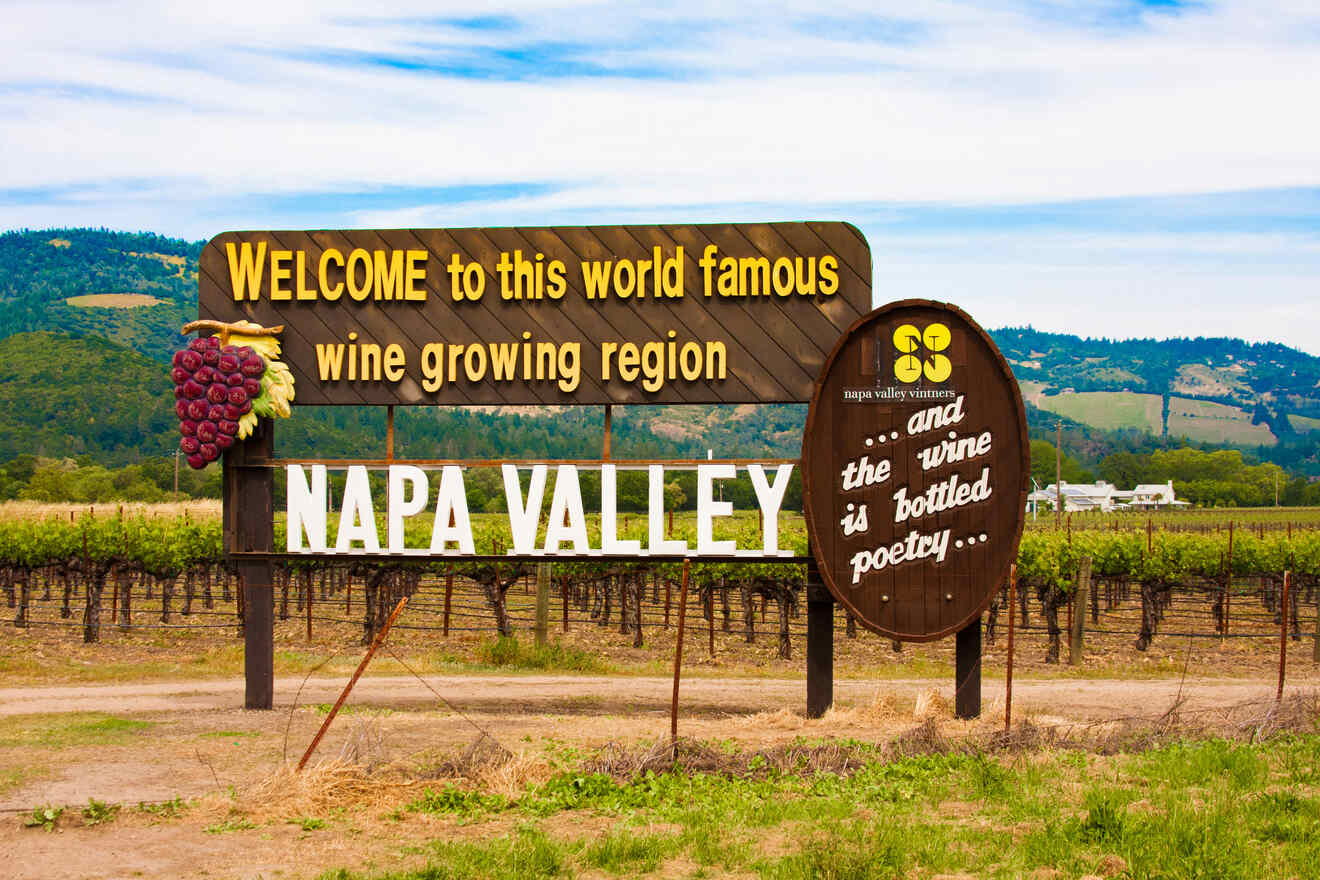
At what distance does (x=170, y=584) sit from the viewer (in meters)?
33.5

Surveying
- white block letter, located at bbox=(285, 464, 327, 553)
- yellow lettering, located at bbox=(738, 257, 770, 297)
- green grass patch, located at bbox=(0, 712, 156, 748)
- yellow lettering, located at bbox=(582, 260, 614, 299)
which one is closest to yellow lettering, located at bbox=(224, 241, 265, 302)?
white block letter, located at bbox=(285, 464, 327, 553)

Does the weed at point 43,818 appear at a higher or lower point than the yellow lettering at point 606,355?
lower

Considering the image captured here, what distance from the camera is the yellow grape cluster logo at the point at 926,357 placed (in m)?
15.2

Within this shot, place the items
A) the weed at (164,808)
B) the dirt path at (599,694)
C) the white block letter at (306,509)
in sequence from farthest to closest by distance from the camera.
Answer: the dirt path at (599,694)
the white block letter at (306,509)
the weed at (164,808)

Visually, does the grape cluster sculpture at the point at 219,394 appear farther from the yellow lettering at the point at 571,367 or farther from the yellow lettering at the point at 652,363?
the yellow lettering at the point at 652,363

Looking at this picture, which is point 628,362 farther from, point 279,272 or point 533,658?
point 533,658

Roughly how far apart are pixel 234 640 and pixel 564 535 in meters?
16.5

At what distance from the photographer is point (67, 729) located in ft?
51.6

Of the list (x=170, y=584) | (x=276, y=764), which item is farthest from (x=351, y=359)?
(x=170, y=584)

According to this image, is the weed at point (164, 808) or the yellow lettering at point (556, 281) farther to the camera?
the yellow lettering at point (556, 281)

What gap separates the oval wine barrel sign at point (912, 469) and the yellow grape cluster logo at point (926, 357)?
0.04ft

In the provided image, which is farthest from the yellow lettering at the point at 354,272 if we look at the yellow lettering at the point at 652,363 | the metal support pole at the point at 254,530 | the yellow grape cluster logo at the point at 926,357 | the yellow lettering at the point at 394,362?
the yellow grape cluster logo at the point at 926,357

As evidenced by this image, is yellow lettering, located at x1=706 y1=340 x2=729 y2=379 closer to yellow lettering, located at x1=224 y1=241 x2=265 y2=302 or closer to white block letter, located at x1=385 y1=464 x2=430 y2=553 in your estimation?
white block letter, located at x1=385 y1=464 x2=430 y2=553

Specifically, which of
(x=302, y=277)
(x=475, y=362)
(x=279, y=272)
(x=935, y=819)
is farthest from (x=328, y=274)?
(x=935, y=819)
